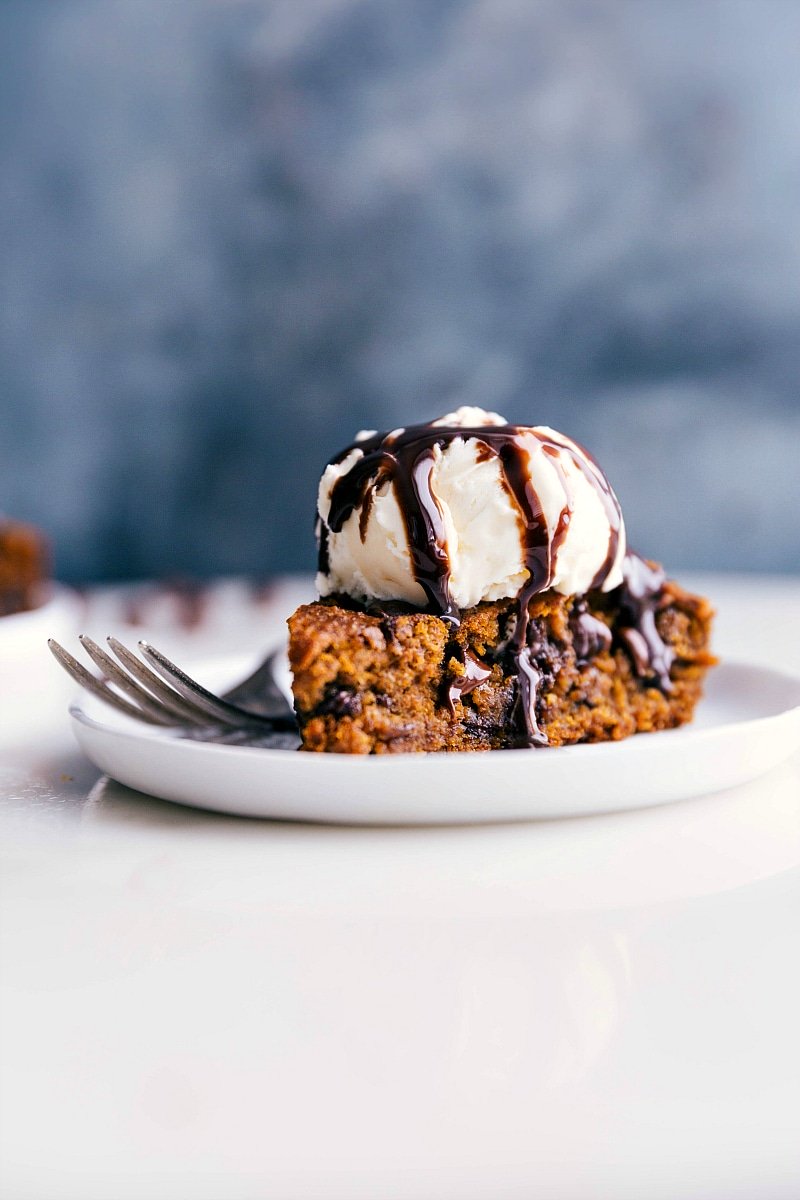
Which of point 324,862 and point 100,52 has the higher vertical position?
point 100,52

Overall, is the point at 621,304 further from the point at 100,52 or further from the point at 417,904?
the point at 417,904

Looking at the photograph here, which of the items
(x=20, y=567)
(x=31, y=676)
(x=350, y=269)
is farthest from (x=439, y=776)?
(x=350, y=269)

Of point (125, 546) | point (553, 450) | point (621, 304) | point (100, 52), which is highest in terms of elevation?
point (100, 52)

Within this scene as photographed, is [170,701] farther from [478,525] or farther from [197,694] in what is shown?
[478,525]

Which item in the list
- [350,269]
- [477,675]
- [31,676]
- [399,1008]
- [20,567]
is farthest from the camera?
[350,269]

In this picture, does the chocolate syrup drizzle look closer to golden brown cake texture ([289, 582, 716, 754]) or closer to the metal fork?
golden brown cake texture ([289, 582, 716, 754])

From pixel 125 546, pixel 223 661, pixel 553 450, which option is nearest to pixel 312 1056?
pixel 553 450

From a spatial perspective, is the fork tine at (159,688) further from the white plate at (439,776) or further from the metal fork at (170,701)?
the white plate at (439,776)
